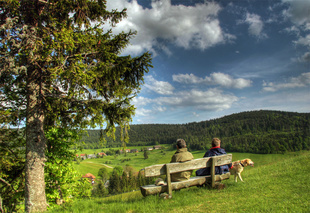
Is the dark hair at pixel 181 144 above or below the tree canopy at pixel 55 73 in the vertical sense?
below

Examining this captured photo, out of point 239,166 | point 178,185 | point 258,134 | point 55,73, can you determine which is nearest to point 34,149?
point 55,73

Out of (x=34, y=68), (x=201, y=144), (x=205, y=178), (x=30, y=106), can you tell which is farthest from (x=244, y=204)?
(x=201, y=144)

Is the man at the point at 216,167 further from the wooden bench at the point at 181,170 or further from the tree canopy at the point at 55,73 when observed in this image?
the tree canopy at the point at 55,73

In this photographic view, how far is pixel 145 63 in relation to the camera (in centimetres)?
842

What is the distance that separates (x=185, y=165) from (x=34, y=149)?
5808 mm

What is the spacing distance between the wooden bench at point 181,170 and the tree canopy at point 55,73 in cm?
337

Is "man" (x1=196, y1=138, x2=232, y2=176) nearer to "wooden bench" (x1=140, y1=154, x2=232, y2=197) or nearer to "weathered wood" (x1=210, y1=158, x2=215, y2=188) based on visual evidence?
"wooden bench" (x1=140, y1=154, x2=232, y2=197)

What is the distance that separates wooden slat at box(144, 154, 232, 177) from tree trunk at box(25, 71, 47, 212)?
4465mm

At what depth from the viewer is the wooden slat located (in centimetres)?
530

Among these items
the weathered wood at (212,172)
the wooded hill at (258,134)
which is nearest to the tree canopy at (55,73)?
the weathered wood at (212,172)

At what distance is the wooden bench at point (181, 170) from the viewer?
17.5 feet

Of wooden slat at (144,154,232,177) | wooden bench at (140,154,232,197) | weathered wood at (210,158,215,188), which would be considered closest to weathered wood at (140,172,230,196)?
wooden bench at (140,154,232,197)

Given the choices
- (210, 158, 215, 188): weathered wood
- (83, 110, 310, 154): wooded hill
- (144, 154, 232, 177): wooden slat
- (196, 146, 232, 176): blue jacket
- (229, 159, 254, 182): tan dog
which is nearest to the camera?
(144, 154, 232, 177): wooden slat

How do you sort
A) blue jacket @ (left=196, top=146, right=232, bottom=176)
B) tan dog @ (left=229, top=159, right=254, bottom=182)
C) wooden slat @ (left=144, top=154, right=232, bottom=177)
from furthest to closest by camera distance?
tan dog @ (left=229, top=159, right=254, bottom=182) < blue jacket @ (left=196, top=146, right=232, bottom=176) < wooden slat @ (left=144, top=154, right=232, bottom=177)
